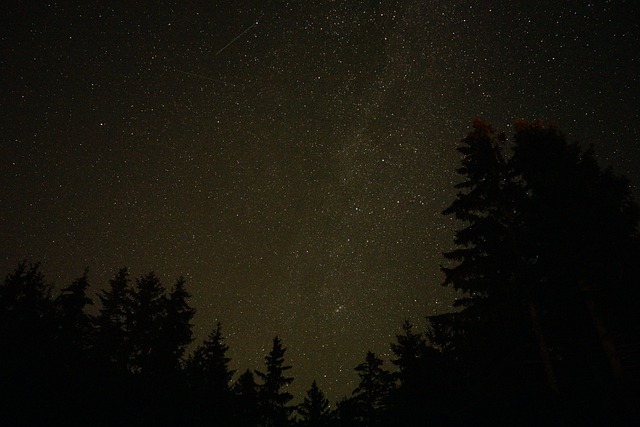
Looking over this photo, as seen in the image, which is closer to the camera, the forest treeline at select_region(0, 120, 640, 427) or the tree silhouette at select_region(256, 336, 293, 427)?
the forest treeline at select_region(0, 120, 640, 427)

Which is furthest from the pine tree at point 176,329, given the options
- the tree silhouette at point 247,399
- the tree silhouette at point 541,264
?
the tree silhouette at point 541,264

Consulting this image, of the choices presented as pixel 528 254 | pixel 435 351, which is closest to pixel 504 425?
pixel 528 254

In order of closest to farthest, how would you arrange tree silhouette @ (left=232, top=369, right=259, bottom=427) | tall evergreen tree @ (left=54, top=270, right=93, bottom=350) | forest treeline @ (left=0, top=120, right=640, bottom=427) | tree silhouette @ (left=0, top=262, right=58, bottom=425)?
forest treeline @ (left=0, top=120, right=640, bottom=427), tree silhouette @ (left=0, top=262, right=58, bottom=425), tall evergreen tree @ (left=54, top=270, right=93, bottom=350), tree silhouette @ (left=232, top=369, right=259, bottom=427)

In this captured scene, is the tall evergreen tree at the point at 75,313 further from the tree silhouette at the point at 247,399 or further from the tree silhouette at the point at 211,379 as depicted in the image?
the tree silhouette at the point at 247,399

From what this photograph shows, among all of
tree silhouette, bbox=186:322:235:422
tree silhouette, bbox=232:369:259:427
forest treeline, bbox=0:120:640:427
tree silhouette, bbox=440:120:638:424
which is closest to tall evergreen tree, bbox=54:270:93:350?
forest treeline, bbox=0:120:640:427

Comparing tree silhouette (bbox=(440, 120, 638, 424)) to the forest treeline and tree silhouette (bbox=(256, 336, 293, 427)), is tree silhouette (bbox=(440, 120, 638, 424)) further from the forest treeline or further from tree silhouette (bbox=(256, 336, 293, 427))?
tree silhouette (bbox=(256, 336, 293, 427))

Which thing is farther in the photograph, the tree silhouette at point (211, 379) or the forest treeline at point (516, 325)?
the tree silhouette at point (211, 379)

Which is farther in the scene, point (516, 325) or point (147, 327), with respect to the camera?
point (147, 327)

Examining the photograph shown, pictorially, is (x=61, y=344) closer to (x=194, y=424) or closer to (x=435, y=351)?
(x=194, y=424)

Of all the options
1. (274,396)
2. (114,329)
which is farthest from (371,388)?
(114,329)

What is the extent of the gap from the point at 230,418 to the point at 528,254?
2088 cm

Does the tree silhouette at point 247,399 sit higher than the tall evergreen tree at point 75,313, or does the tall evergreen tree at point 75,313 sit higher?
the tall evergreen tree at point 75,313

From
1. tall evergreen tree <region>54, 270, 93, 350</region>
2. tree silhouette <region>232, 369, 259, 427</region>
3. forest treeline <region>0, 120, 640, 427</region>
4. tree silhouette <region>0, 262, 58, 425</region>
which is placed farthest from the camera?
tree silhouette <region>232, 369, 259, 427</region>

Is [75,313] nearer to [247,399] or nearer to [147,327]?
[147,327]
